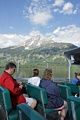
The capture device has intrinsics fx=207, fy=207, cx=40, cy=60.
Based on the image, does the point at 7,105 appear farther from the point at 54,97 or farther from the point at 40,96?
the point at 54,97

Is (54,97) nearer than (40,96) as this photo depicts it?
No

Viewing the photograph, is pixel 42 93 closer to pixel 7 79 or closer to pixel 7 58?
pixel 7 79

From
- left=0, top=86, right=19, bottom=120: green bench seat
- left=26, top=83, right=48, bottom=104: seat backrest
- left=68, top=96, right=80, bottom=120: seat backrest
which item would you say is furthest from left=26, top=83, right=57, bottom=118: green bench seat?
left=68, top=96, right=80, bottom=120: seat backrest

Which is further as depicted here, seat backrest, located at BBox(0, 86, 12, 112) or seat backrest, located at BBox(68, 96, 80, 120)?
seat backrest, located at BBox(0, 86, 12, 112)

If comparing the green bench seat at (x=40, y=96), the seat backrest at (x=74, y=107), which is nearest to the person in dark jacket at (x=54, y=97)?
the green bench seat at (x=40, y=96)

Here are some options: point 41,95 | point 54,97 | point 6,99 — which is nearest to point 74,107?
point 6,99

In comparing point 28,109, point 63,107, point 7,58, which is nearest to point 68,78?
point 7,58

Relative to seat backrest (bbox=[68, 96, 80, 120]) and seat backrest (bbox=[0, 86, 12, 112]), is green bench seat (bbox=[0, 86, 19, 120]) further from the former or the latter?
seat backrest (bbox=[68, 96, 80, 120])

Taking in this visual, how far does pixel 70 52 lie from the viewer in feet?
13.9

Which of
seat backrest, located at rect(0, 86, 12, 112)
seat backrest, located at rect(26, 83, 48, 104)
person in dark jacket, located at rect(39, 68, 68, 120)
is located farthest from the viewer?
person in dark jacket, located at rect(39, 68, 68, 120)

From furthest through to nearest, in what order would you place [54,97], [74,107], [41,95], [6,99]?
[54,97], [41,95], [6,99], [74,107]

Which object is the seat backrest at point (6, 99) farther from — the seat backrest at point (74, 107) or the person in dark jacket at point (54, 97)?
the seat backrest at point (74, 107)

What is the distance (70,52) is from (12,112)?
1.82 m

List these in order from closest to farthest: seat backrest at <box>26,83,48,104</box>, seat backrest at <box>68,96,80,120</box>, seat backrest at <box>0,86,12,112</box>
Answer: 1. seat backrest at <box>68,96,80,120</box>
2. seat backrest at <box>0,86,12,112</box>
3. seat backrest at <box>26,83,48,104</box>
